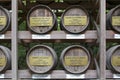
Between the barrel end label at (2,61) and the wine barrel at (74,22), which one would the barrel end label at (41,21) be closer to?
the wine barrel at (74,22)

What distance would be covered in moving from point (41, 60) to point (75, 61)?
1.29 feet

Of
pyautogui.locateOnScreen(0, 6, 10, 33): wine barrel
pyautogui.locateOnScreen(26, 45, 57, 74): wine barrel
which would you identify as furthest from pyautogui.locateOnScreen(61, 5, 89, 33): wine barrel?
pyautogui.locateOnScreen(0, 6, 10, 33): wine barrel

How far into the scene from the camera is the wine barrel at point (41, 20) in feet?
11.9

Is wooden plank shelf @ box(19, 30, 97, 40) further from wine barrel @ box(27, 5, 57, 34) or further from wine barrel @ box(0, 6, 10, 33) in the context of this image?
wine barrel @ box(0, 6, 10, 33)

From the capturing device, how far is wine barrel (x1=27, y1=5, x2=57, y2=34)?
3619 mm

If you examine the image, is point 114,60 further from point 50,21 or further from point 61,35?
point 50,21

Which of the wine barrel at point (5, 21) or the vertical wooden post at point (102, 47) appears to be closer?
the vertical wooden post at point (102, 47)

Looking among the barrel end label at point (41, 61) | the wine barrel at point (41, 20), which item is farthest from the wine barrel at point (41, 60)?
the wine barrel at point (41, 20)

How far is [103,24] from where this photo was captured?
3.57 metres

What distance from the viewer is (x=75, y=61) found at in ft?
11.7

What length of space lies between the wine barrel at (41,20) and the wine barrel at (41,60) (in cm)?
22

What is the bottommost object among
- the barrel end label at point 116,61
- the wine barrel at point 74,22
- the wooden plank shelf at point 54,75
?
the wooden plank shelf at point 54,75

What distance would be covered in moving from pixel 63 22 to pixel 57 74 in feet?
2.01

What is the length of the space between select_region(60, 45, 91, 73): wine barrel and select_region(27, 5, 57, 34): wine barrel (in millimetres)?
348
